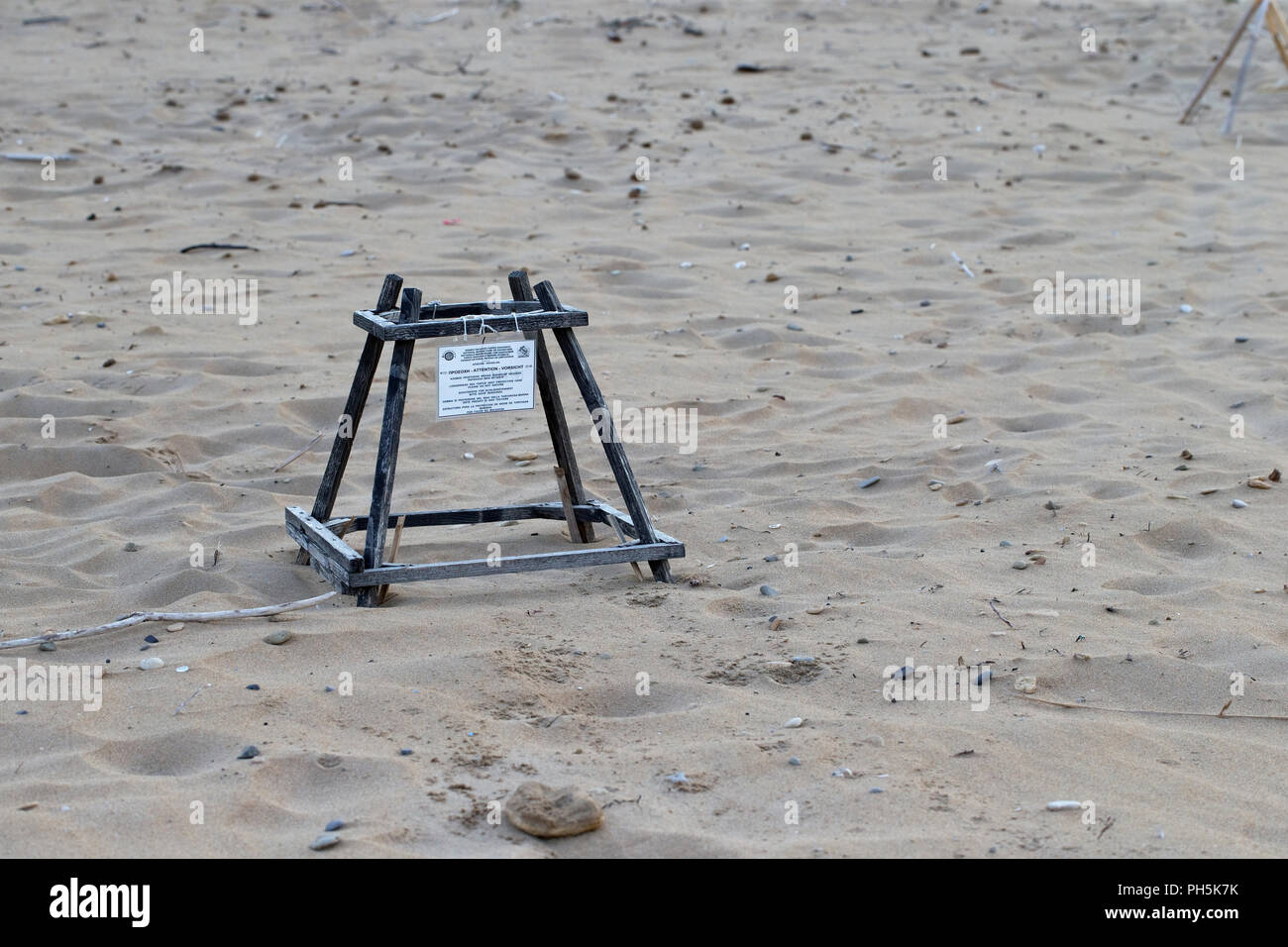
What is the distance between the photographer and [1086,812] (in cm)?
261

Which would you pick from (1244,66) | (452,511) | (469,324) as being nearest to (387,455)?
(469,324)

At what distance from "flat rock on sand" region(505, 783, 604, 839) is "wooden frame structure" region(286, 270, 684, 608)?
113cm

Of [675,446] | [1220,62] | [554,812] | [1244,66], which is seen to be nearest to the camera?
[554,812]

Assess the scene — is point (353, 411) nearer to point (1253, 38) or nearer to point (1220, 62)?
point (1220, 62)

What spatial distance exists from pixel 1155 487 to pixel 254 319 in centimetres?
403

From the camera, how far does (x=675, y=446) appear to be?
5.11m

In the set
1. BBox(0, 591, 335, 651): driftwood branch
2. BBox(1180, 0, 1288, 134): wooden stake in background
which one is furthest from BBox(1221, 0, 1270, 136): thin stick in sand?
BBox(0, 591, 335, 651): driftwood branch

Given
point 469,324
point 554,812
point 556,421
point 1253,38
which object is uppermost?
point 1253,38

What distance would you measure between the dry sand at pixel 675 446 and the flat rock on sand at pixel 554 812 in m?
0.03

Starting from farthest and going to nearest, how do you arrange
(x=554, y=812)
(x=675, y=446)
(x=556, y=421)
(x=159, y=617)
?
(x=675, y=446) < (x=556, y=421) < (x=159, y=617) < (x=554, y=812)

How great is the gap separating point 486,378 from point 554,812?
1.44 m

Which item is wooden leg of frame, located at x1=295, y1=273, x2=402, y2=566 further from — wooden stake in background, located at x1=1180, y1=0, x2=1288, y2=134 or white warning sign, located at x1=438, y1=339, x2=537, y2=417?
wooden stake in background, located at x1=1180, y1=0, x2=1288, y2=134

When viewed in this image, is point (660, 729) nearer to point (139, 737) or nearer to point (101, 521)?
point (139, 737)

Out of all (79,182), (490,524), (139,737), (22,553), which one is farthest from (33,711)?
(79,182)
